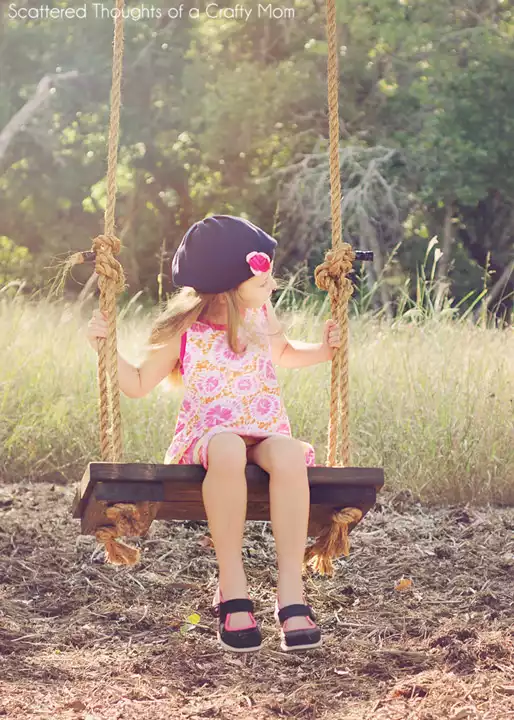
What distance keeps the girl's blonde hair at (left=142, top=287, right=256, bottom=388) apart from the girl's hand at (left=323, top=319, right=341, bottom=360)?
0.26 metres

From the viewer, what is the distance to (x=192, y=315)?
10.4 ft

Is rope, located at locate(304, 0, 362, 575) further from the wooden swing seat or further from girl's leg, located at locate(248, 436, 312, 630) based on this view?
girl's leg, located at locate(248, 436, 312, 630)

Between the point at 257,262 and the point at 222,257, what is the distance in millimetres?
109

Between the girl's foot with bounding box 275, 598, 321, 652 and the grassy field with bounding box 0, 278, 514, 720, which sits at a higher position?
the girl's foot with bounding box 275, 598, 321, 652

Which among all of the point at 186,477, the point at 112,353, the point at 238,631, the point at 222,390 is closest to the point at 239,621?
the point at 238,631

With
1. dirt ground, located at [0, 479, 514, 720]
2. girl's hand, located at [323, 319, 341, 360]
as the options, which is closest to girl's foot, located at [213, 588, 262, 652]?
dirt ground, located at [0, 479, 514, 720]

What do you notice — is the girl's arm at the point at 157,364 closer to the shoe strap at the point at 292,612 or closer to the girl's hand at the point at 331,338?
the girl's hand at the point at 331,338

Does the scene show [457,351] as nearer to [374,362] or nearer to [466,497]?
[374,362]

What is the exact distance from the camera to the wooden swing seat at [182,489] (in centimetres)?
264

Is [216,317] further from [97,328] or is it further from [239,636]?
[239,636]

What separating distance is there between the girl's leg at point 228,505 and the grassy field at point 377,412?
2.44 m

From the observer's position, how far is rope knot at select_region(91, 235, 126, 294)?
2928 millimetres

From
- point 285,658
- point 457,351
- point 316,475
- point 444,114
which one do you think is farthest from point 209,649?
point 444,114

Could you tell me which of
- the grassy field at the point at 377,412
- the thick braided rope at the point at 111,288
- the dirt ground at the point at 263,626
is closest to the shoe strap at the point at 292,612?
the dirt ground at the point at 263,626
